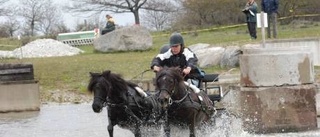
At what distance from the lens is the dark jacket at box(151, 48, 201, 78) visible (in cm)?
1368

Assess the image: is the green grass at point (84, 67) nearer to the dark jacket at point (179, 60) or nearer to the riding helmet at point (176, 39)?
the dark jacket at point (179, 60)

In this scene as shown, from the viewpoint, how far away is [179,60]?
13805mm

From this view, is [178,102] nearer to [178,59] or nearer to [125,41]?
[178,59]

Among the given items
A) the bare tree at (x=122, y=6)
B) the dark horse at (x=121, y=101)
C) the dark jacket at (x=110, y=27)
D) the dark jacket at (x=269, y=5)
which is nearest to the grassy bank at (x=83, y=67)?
the dark jacket at (x=269, y=5)

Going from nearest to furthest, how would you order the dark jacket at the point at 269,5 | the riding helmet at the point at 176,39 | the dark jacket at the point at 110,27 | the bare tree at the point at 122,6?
the riding helmet at the point at 176,39
the dark jacket at the point at 269,5
the dark jacket at the point at 110,27
the bare tree at the point at 122,6

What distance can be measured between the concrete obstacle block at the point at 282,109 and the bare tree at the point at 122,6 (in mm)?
51327

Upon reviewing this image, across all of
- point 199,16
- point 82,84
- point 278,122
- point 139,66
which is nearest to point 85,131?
point 278,122

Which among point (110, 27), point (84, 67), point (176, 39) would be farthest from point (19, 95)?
point (110, 27)

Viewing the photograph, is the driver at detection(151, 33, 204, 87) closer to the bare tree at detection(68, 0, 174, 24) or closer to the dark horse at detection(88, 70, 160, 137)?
the dark horse at detection(88, 70, 160, 137)

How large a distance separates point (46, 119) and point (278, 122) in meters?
6.59

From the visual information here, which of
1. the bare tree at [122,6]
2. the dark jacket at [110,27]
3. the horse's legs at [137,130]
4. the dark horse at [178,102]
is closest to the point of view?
the dark horse at [178,102]

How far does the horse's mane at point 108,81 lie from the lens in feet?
40.6

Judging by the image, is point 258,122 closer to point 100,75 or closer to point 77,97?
point 100,75

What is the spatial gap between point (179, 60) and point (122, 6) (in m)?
53.0
